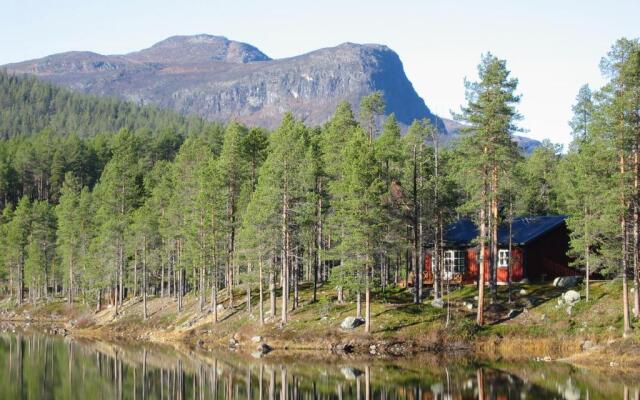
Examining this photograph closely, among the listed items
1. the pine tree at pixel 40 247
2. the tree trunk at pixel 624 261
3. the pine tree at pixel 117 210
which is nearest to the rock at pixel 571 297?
the tree trunk at pixel 624 261

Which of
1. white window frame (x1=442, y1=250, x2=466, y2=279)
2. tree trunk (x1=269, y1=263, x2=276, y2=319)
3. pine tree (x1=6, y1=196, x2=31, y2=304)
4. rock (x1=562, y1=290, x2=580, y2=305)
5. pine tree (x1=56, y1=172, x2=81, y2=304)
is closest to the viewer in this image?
rock (x1=562, y1=290, x2=580, y2=305)

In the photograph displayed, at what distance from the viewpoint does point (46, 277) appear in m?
98.3

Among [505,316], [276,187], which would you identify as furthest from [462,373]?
[276,187]

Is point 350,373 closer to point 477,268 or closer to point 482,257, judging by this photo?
point 482,257

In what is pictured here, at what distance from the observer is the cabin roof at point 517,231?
209 ft

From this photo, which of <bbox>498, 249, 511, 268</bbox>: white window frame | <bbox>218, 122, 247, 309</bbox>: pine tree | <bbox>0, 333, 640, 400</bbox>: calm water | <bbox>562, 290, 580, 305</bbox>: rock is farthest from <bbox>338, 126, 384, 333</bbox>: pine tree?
<bbox>498, 249, 511, 268</bbox>: white window frame

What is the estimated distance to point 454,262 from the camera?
224 feet

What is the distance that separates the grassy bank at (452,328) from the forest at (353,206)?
1.21 meters

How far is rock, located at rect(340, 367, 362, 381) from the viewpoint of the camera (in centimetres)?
4278

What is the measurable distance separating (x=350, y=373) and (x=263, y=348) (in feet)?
44.6

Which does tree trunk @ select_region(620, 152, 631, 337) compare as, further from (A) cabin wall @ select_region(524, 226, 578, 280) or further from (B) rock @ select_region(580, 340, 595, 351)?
(A) cabin wall @ select_region(524, 226, 578, 280)

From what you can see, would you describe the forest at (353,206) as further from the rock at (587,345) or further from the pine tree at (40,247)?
the rock at (587,345)

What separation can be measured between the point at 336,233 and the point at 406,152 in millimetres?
8485

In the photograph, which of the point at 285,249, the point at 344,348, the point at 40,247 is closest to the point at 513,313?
the point at 344,348
